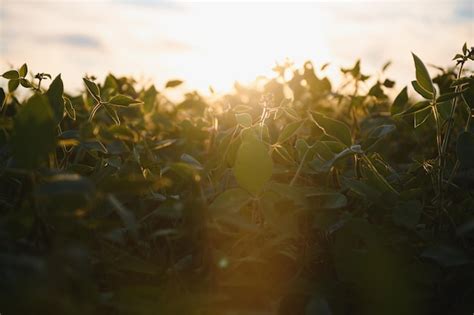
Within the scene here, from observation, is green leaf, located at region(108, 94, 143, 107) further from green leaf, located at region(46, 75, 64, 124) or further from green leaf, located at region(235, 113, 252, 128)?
green leaf, located at region(235, 113, 252, 128)

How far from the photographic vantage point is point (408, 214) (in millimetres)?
972

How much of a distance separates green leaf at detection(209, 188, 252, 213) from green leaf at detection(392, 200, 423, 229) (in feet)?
0.86

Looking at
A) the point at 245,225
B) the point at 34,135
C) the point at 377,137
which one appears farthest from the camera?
the point at 377,137

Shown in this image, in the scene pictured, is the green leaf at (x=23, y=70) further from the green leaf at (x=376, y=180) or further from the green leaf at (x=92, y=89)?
the green leaf at (x=376, y=180)

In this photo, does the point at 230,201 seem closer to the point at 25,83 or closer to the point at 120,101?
the point at 120,101

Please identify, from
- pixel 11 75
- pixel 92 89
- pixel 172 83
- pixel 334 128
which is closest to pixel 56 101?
pixel 92 89

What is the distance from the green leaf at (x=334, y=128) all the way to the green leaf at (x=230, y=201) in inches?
9.9

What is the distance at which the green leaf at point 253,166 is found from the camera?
934mm

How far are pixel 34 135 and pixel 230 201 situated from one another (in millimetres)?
345

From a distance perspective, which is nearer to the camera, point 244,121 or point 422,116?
point 244,121

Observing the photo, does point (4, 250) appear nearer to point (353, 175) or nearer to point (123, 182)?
point (123, 182)

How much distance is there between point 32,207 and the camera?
814mm

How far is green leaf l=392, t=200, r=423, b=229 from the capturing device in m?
0.96

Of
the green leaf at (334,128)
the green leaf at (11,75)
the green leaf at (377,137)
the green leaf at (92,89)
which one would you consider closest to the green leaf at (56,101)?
the green leaf at (92,89)
